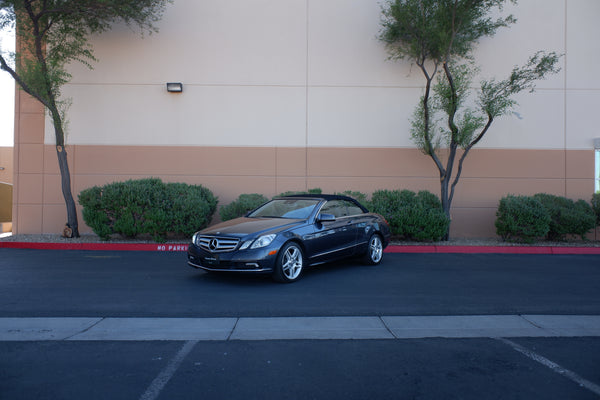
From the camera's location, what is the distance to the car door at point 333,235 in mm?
7953

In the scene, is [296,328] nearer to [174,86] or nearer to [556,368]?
[556,368]

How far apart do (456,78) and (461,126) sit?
4.42 ft

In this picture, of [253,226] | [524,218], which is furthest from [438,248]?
[253,226]

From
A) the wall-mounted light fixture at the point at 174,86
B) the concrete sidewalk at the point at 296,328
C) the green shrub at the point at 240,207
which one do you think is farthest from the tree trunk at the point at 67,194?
the concrete sidewalk at the point at 296,328

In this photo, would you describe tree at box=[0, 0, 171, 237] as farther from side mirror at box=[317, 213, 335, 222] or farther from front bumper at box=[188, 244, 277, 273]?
side mirror at box=[317, 213, 335, 222]

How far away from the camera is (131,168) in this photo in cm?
1405

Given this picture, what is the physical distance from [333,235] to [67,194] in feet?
28.3

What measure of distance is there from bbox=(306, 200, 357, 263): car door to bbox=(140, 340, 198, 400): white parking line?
11.8 feet

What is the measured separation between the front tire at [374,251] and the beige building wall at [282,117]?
482 centimetres

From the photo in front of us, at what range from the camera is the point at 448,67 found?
12531 mm

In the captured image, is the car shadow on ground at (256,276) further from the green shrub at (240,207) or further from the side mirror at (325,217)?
the green shrub at (240,207)

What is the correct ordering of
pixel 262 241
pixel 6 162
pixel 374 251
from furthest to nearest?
pixel 6 162
pixel 374 251
pixel 262 241

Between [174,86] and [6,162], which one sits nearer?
[174,86]

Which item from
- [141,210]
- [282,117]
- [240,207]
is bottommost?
[141,210]
